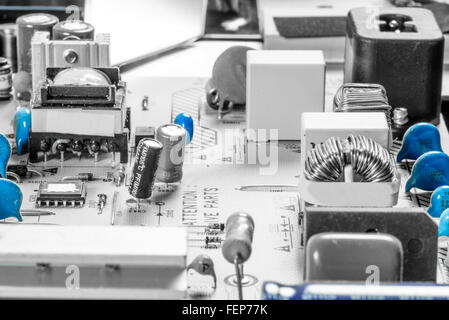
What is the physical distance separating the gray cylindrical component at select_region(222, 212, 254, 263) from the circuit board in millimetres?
381

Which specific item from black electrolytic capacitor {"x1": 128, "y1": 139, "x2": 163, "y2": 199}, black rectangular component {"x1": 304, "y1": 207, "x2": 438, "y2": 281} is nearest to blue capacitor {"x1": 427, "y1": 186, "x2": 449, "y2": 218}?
black rectangular component {"x1": 304, "y1": 207, "x2": 438, "y2": 281}

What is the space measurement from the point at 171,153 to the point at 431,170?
1492 mm

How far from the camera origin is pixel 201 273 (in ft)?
18.7

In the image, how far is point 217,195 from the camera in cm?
677

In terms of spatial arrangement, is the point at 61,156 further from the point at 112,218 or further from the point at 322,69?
the point at 322,69

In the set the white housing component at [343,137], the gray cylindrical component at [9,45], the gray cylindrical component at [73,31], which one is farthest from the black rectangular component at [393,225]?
the gray cylindrical component at [9,45]

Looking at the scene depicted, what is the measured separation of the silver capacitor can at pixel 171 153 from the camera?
677 cm

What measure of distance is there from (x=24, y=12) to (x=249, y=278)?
4.86 m

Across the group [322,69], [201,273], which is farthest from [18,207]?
[322,69]

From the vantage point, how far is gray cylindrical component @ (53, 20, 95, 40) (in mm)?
7840

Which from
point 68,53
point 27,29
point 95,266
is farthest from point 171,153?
point 27,29

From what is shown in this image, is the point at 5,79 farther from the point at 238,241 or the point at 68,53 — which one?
the point at 238,241

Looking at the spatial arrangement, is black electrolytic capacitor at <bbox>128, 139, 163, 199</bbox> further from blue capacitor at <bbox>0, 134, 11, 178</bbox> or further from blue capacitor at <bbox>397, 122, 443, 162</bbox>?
blue capacitor at <bbox>397, 122, 443, 162</bbox>

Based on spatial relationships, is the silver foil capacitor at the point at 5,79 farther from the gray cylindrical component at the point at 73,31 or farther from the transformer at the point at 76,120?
the transformer at the point at 76,120
